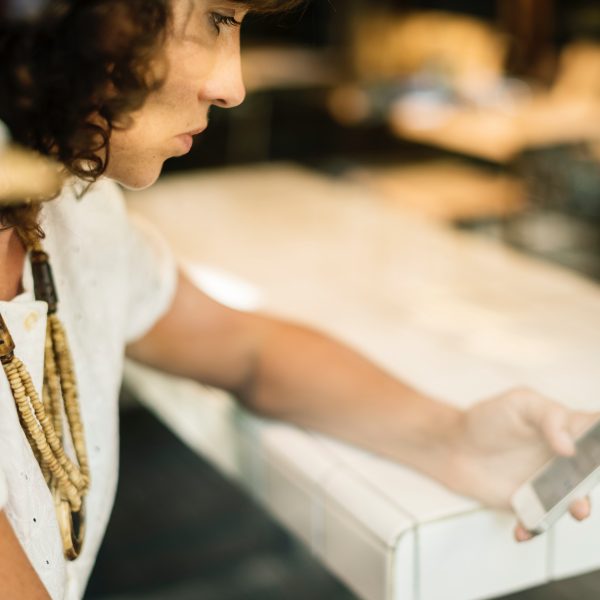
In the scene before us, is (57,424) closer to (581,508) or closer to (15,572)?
(15,572)

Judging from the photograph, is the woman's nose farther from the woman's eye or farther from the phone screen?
the phone screen

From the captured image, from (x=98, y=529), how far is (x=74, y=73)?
52 cm

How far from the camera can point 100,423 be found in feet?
3.33

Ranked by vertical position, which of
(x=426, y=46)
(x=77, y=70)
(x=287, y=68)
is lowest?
(x=287, y=68)

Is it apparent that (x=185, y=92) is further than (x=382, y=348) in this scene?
No

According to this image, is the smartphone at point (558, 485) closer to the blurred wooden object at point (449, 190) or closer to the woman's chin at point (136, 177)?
the woman's chin at point (136, 177)

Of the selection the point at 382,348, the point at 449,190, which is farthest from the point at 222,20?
the point at 449,190

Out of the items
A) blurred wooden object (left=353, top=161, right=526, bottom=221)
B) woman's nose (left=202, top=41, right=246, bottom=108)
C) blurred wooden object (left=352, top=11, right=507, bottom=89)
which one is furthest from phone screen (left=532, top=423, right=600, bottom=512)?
blurred wooden object (left=352, top=11, right=507, bottom=89)

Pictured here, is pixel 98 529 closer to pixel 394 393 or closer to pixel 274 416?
pixel 274 416

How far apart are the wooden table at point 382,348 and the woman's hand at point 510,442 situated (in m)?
0.02

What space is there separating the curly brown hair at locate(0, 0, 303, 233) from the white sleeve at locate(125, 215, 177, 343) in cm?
39

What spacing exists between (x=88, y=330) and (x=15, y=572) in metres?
0.31

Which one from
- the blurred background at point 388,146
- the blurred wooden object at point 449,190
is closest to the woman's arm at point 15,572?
the blurred background at point 388,146

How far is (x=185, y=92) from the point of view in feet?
2.53
